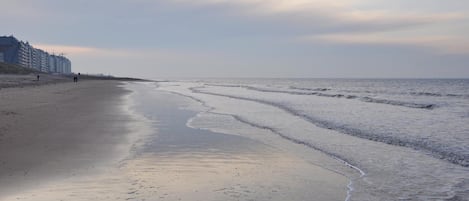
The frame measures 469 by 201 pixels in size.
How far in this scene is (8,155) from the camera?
33.3 feet

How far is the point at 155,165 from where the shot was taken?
970 centimetres

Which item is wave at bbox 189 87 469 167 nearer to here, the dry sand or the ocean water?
the ocean water

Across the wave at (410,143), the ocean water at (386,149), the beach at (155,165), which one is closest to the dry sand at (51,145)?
the beach at (155,165)

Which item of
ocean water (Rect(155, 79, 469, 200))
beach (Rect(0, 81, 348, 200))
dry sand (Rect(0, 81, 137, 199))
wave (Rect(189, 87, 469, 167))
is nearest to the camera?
beach (Rect(0, 81, 348, 200))

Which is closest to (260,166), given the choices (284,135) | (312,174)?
(312,174)

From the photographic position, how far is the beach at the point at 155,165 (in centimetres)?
741

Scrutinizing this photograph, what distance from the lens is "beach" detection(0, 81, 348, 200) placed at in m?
7.41

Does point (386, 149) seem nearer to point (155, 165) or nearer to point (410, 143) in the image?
point (410, 143)

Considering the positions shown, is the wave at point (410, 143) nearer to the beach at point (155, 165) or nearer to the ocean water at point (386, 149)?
the ocean water at point (386, 149)

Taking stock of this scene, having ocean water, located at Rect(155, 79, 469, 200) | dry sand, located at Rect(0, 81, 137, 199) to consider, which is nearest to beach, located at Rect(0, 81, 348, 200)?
dry sand, located at Rect(0, 81, 137, 199)

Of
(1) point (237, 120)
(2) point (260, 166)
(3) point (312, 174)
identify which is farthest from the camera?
(1) point (237, 120)

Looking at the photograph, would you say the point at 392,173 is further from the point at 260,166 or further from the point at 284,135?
the point at 284,135

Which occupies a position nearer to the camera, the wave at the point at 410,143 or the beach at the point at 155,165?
the beach at the point at 155,165

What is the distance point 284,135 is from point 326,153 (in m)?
3.66
